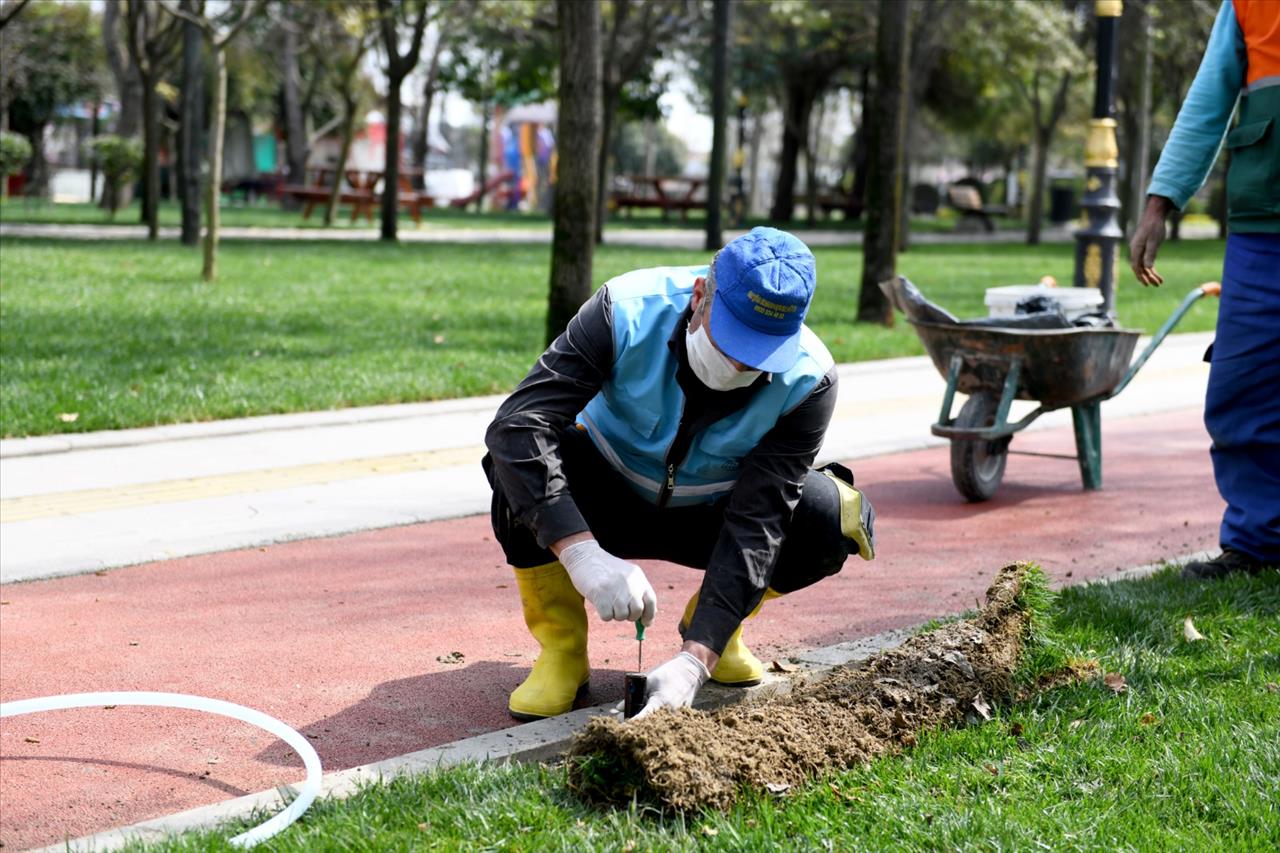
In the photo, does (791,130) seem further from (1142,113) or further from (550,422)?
(550,422)

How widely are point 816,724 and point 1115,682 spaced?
1.02 m

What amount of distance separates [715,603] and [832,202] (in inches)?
1481

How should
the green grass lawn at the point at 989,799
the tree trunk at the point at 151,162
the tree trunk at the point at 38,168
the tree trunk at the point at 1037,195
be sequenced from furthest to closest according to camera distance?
Result: the tree trunk at the point at 38,168 → the tree trunk at the point at 1037,195 → the tree trunk at the point at 151,162 → the green grass lawn at the point at 989,799

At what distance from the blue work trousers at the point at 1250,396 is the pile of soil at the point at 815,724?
56.6 inches

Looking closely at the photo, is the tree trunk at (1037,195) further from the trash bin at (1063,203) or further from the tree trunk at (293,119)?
the tree trunk at (293,119)

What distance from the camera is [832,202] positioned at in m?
40.5

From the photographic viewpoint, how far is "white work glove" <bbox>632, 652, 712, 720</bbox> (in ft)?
11.6

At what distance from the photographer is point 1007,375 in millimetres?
7000

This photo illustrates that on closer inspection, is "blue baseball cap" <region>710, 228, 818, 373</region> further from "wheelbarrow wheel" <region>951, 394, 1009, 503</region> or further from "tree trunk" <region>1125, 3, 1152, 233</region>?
"tree trunk" <region>1125, 3, 1152, 233</region>

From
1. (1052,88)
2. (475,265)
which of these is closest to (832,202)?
(1052,88)

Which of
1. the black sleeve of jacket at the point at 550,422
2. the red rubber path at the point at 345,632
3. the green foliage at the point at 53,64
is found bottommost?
the red rubber path at the point at 345,632

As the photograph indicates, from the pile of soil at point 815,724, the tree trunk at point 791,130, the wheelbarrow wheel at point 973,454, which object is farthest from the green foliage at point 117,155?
the pile of soil at point 815,724

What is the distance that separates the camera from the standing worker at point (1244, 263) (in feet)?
17.6

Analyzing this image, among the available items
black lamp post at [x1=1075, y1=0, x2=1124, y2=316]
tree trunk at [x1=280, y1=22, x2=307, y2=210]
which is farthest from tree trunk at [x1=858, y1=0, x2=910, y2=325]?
tree trunk at [x1=280, y1=22, x2=307, y2=210]
